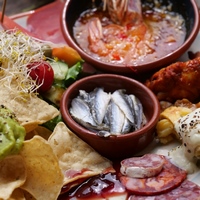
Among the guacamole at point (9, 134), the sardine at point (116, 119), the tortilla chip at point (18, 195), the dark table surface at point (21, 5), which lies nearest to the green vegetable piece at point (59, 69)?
the sardine at point (116, 119)

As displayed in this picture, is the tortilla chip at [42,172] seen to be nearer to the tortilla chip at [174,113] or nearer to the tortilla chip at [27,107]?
the tortilla chip at [27,107]

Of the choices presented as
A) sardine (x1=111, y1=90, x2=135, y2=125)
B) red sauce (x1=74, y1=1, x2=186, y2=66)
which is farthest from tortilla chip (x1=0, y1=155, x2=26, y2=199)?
red sauce (x1=74, y1=1, x2=186, y2=66)

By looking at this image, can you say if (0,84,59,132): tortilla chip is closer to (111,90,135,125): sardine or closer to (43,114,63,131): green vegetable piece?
(43,114,63,131): green vegetable piece

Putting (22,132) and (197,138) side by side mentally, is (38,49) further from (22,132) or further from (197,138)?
(197,138)

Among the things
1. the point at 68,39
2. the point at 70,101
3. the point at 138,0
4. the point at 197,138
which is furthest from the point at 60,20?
the point at 197,138

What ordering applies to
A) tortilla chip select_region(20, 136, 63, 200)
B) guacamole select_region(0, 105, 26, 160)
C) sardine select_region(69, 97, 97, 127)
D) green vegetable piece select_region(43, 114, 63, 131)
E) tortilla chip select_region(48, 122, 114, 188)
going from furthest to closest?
green vegetable piece select_region(43, 114, 63, 131), sardine select_region(69, 97, 97, 127), tortilla chip select_region(48, 122, 114, 188), tortilla chip select_region(20, 136, 63, 200), guacamole select_region(0, 105, 26, 160)

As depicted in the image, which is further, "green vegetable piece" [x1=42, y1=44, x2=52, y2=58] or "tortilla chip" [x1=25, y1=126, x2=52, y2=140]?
"green vegetable piece" [x1=42, y1=44, x2=52, y2=58]
